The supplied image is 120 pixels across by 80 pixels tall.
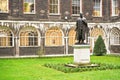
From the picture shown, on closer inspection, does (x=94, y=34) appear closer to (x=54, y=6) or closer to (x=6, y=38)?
(x=54, y=6)

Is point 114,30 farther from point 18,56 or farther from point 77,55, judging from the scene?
point 77,55

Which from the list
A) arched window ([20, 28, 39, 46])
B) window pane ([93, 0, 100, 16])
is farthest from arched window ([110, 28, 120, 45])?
arched window ([20, 28, 39, 46])

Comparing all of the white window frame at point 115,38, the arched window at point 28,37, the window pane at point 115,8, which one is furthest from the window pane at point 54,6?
the white window frame at point 115,38

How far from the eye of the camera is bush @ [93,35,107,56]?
35.0 meters

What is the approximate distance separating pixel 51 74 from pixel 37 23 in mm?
17022

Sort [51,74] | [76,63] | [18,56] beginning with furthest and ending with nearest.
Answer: [18,56], [76,63], [51,74]

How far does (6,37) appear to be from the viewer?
111 ft

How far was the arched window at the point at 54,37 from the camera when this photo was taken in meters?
35.8

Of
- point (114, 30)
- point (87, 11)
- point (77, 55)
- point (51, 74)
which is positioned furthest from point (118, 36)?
point (51, 74)

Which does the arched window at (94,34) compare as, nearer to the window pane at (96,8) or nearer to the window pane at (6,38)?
the window pane at (96,8)

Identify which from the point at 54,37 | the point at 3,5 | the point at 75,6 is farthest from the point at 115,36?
the point at 3,5

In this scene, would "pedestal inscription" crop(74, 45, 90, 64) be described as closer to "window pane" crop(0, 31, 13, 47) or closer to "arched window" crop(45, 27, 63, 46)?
"window pane" crop(0, 31, 13, 47)

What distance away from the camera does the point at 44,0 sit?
35.7 meters

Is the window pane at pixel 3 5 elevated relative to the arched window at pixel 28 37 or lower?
elevated
